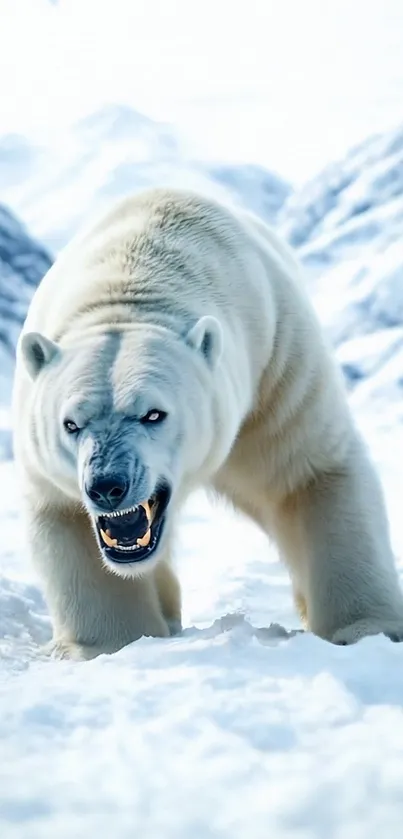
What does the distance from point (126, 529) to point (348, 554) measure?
77 cm

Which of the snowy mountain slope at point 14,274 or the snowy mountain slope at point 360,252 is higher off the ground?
the snowy mountain slope at point 14,274

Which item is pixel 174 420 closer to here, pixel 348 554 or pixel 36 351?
pixel 36 351

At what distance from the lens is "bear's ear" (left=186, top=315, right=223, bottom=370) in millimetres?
2275

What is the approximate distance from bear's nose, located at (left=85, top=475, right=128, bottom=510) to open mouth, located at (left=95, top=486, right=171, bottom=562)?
0.13 m

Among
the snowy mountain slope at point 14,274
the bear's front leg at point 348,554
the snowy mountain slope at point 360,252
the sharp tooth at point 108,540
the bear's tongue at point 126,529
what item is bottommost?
the snowy mountain slope at point 360,252

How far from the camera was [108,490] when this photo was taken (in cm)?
195

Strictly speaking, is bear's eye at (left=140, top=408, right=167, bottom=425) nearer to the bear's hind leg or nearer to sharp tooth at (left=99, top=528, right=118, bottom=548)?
sharp tooth at (left=99, top=528, right=118, bottom=548)

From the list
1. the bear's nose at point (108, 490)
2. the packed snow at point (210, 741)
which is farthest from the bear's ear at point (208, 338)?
the packed snow at point (210, 741)

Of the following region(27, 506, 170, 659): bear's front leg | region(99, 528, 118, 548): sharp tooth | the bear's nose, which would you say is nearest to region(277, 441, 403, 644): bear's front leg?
region(27, 506, 170, 659): bear's front leg

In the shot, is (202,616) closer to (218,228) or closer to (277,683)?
(218,228)

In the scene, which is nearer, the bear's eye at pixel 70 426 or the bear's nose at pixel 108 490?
the bear's nose at pixel 108 490

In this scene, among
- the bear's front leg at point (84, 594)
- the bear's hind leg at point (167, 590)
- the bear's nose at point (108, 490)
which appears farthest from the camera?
the bear's hind leg at point (167, 590)

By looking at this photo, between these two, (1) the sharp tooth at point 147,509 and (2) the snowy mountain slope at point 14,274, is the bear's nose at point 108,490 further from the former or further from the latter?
(2) the snowy mountain slope at point 14,274

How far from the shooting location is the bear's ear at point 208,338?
2.28 m
